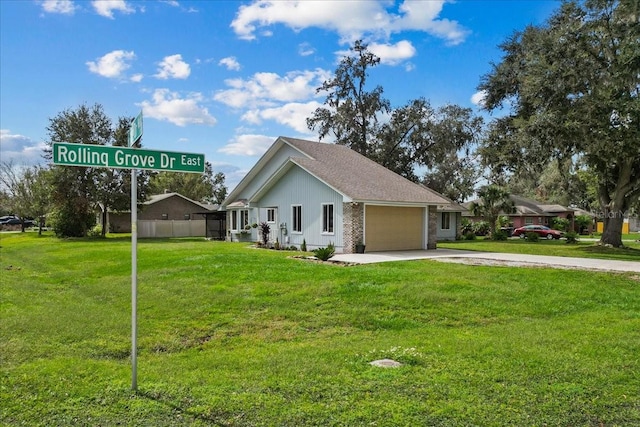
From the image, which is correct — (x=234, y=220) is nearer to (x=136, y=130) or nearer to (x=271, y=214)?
(x=271, y=214)

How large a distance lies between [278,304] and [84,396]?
5.20 metres

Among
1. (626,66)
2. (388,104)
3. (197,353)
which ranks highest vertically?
(388,104)

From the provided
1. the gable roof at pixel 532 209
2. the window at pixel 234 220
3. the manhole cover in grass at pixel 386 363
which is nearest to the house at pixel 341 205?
the window at pixel 234 220

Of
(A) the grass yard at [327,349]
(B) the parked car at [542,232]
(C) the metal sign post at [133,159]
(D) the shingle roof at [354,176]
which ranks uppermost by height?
(D) the shingle roof at [354,176]

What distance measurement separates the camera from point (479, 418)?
4.18m

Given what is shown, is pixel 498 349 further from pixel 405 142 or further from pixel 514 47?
pixel 405 142

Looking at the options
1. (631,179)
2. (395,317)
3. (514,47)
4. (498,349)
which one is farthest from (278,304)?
(514,47)

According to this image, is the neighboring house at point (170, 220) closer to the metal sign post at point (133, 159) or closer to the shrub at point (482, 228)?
the shrub at point (482, 228)

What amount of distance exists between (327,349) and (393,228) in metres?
16.3

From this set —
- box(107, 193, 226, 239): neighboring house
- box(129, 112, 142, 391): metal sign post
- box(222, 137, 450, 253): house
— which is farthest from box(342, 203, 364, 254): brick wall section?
box(107, 193, 226, 239): neighboring house

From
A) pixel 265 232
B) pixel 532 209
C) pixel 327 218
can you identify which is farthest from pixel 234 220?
pixel 532 209

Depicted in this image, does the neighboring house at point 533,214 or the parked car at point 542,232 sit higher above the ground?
the neighboring house at point 533,214

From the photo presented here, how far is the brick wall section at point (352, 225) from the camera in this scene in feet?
67.4

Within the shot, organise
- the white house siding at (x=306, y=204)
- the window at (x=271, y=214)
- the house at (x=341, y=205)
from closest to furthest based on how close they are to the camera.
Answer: the house at (x=341, y=205) < the white house siding at (x=306, y=204) < the window at (x=271, y=214)
